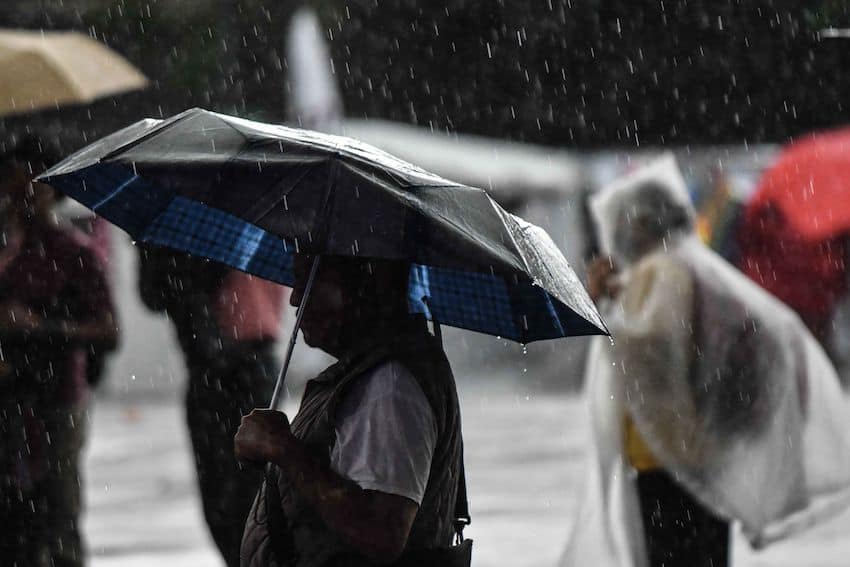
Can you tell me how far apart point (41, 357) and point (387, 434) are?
307 centimetres

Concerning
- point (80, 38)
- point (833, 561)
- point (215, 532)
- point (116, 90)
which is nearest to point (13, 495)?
point (215, 532)

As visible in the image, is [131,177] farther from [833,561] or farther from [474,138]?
[833,561]

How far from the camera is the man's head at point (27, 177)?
18.4 ft

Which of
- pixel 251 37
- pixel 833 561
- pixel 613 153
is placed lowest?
pixel 833 561

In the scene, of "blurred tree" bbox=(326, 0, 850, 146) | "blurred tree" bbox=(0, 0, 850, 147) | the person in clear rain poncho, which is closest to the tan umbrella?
"blurred tree" bbox=(0, 0, 850, 147)

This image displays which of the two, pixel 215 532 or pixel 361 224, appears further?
pixel 215 532

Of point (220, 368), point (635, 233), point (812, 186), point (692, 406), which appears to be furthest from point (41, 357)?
point (812, 186)

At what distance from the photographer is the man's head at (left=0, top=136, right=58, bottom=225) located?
5613 millimetres

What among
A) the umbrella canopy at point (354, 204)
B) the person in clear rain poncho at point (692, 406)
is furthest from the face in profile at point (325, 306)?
the person in clear rain poncho at point (692, 406)

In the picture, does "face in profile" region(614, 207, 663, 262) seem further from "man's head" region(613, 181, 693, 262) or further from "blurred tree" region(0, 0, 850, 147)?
"blurred tree" region(0, 0, 850, 147)

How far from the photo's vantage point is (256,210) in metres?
2.75

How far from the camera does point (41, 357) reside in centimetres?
555

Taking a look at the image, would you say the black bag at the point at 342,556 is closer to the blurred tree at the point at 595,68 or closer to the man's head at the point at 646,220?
the man's head at the point at 646,220

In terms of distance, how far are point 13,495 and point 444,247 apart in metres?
3.33
